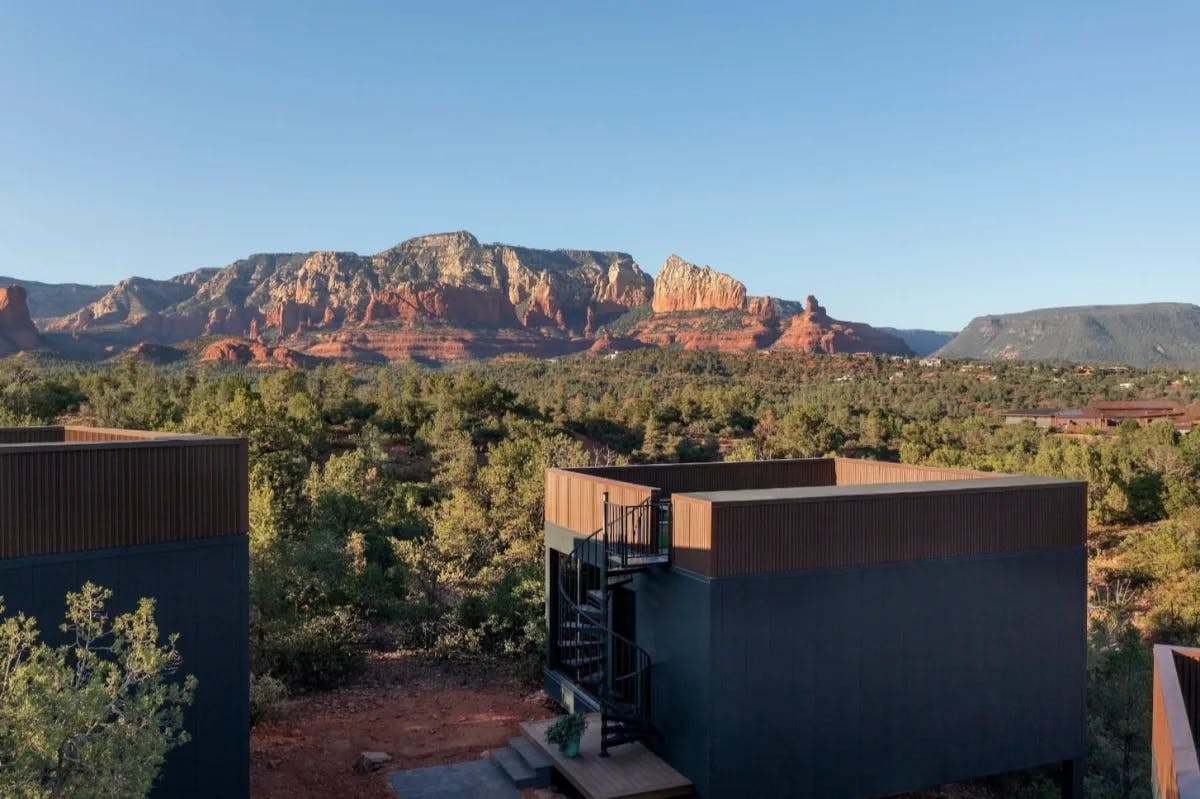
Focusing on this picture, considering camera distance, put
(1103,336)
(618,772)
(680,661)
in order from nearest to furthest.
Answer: (680,661), (618,772), (1103,336)

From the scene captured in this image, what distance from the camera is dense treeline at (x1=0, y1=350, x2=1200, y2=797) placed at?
13.5 m

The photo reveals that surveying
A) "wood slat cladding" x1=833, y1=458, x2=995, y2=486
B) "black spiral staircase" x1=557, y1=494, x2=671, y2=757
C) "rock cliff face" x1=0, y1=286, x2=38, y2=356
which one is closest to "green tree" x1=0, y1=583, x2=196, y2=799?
"black spiral staircase" x1=557, y1=494, x2=671, y2=757

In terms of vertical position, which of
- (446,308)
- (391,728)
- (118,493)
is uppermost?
(446,308)

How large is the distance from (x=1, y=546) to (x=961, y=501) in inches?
387

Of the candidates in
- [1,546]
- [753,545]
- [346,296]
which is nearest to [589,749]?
[753,545]

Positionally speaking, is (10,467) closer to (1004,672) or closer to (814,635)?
(814,635)

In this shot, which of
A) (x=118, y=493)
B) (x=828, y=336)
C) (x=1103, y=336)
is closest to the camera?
(x=118, y=493)

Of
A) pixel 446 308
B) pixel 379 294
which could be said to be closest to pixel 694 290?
pixel 446 308

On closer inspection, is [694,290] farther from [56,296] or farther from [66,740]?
[66,740]

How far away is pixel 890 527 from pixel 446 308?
11372 cm

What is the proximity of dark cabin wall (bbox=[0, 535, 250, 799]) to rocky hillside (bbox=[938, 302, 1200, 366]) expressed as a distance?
11912 cm

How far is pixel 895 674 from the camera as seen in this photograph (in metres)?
9.73

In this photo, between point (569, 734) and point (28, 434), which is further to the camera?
point (28, 434)

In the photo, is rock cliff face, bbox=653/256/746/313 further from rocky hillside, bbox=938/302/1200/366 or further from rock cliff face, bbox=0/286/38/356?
rock cliff face, bbox=0/286/38/356
